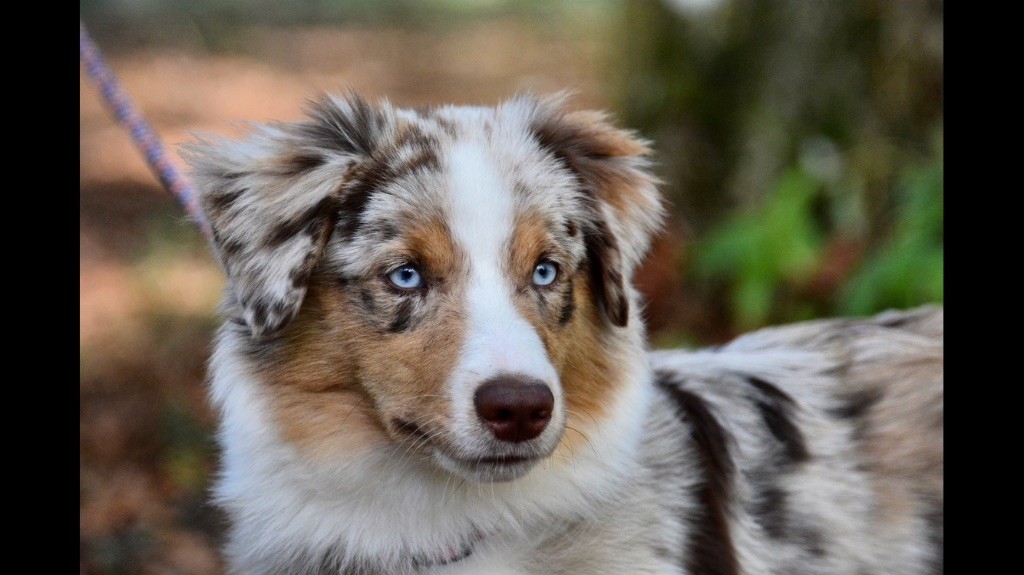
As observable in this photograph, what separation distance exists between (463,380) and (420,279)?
0.47 meters

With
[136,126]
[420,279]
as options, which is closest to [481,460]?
[420,279]

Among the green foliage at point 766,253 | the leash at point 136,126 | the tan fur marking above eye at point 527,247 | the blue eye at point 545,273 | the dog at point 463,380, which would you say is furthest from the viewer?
A: the green foliage at point 766,253

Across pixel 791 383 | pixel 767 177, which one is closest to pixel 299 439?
pixel 791 383

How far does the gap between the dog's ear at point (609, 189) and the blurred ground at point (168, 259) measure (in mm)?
310

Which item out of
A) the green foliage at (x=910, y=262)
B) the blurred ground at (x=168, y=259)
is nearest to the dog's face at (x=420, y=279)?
the blurred ground at (x=168, y=259)

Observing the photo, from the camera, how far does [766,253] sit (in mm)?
7398

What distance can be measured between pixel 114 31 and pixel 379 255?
1311 centimetres

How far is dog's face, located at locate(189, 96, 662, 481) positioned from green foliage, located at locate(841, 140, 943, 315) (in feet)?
11.6

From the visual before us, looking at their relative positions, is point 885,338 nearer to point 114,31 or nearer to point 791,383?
point 791,383

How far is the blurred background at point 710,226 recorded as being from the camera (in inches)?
249

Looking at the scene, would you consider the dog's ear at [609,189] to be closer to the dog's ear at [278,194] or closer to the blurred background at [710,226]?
the dog's ear at [278,194]

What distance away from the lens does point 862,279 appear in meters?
6.95

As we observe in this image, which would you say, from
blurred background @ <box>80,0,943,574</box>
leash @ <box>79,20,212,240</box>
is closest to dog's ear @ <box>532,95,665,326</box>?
leash @ <box>79,20,212,240</box>

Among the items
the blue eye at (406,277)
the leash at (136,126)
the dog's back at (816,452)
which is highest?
the leash at (136,126)
